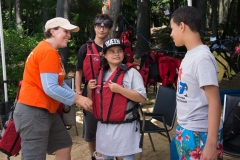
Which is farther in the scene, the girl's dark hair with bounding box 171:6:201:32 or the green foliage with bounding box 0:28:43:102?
the green foliage with bounding box 0:28:43:102

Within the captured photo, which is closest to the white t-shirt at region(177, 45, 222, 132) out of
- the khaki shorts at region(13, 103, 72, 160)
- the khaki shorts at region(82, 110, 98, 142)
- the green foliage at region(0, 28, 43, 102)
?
the khaki shorts at region(13, 103, 72, 160)

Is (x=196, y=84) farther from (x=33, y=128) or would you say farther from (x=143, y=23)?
(x=143, y=23)

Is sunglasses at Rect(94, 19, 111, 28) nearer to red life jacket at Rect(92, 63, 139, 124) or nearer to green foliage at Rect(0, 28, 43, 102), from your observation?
red life jacket at Rect(92, 63, 139, 124)

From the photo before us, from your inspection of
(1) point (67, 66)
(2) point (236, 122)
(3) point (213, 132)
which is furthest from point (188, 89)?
(1) point (67, 66)

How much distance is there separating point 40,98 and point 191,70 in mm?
1337

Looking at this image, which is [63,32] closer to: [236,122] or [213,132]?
[213,132]

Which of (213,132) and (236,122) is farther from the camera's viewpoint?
(236,122)

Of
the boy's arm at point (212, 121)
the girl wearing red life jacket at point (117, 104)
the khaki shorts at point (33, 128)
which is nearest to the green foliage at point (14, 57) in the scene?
the khaki shorts at point (33, 128)

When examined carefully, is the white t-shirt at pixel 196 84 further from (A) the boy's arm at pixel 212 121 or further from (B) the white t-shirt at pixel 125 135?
(B) the white t-shirt at pixel 125 135

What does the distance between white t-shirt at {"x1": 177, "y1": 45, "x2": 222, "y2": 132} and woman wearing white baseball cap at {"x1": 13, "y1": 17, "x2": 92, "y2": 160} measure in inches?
38.6

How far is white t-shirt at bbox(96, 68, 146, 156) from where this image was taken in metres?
2.81

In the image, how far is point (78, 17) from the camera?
13938 millimetres

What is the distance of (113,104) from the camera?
110 inches

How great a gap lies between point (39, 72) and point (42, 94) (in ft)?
0.65
